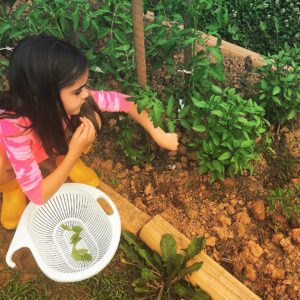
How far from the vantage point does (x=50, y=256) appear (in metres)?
2.28

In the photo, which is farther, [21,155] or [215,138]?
[215,138]

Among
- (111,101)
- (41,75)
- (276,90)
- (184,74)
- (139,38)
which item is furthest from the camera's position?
(184,74)

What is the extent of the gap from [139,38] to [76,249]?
1.25 m

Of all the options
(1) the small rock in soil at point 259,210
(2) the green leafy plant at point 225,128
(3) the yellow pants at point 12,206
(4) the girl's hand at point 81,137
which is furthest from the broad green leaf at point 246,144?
(3) the yellow pants at point 12,206

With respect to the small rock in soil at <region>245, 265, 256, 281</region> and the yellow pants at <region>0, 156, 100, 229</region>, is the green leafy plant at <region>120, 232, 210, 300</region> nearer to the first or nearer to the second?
the small rock in soil at <region>245, 265, 256, 281</region>

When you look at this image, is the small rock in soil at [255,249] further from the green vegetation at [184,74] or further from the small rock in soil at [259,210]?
the green vegetation at [184,74]

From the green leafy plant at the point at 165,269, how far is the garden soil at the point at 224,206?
0.64 ft

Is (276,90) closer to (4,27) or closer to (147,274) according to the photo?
(147,274)

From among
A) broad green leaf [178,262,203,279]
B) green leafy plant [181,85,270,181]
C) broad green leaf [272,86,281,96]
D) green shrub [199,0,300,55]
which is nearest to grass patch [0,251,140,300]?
broad green leaf [178,262,203,279]

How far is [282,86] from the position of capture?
2.37 metres

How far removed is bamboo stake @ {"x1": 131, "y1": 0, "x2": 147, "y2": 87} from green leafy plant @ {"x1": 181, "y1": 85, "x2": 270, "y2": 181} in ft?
1.00

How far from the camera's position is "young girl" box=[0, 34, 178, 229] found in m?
1.67

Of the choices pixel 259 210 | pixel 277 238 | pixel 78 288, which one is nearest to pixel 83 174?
pixel 78 288

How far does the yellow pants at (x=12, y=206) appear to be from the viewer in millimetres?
2404
